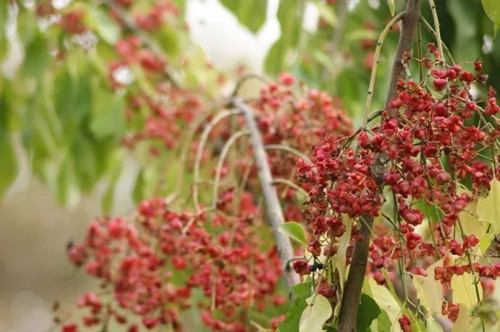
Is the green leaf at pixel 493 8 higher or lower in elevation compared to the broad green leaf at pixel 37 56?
lower

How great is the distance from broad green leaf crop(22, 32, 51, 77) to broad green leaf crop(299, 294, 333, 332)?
1.84 meters

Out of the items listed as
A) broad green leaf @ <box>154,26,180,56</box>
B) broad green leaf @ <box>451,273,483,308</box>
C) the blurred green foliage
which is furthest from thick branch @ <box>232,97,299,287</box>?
broad green leaf @ <box>154,26,180,56</box>

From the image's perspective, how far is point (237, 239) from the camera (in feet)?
4.61

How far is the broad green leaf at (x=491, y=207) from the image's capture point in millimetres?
873

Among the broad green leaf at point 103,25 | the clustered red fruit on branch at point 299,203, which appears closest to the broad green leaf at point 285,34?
the clustered red fruit on branch at point 299,203

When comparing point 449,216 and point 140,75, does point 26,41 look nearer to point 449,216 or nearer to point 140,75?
point 140,75

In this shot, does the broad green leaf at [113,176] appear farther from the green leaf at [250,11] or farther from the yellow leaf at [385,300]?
the yellow leaf at [385,300]

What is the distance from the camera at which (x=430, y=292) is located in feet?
2.89

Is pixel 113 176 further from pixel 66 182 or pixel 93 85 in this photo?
pixel 93 85

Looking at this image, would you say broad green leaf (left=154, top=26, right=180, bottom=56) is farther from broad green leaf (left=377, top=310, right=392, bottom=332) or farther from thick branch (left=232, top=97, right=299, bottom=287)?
broad green leaf (left=377, top=310, right=392, bottom=332)

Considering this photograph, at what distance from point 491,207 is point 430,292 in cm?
10

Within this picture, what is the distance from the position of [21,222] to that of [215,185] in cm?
880

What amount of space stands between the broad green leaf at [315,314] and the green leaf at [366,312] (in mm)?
54

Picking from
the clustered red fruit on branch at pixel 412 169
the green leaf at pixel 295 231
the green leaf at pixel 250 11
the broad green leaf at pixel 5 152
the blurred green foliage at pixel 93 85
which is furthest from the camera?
the broad green leaf at pixel 5 152
